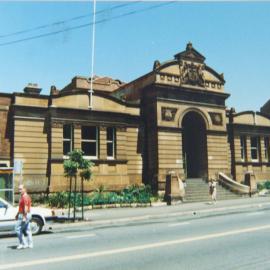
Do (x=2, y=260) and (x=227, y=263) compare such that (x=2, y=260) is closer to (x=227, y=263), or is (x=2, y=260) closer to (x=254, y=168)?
(x=227, y=263)

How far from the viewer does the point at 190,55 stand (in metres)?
31.5

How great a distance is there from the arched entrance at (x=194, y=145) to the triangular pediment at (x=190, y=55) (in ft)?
13.7

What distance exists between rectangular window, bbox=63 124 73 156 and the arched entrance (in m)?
9.82

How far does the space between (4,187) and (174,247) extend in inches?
507

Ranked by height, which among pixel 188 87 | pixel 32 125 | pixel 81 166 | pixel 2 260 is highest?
pixel 188 87

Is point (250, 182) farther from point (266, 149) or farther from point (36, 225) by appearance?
point (36, 225)

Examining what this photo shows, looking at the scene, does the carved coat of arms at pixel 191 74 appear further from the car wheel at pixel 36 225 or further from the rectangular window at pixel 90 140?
the car wheel at pixel 36 225

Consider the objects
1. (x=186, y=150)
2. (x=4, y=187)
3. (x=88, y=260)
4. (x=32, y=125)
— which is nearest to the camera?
(x=88, y=260)

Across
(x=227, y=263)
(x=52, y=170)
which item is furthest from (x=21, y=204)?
(x=52, y=170)

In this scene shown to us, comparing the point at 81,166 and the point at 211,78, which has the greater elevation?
the point at 211,78

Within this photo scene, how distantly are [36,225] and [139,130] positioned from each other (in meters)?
16.0

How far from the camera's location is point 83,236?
45.8 feet

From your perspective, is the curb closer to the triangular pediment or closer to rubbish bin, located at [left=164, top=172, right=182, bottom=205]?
rubbish bin, located at [left=164, top=172, right=182, bottom=205]

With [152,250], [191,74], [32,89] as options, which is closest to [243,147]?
[191,74]
